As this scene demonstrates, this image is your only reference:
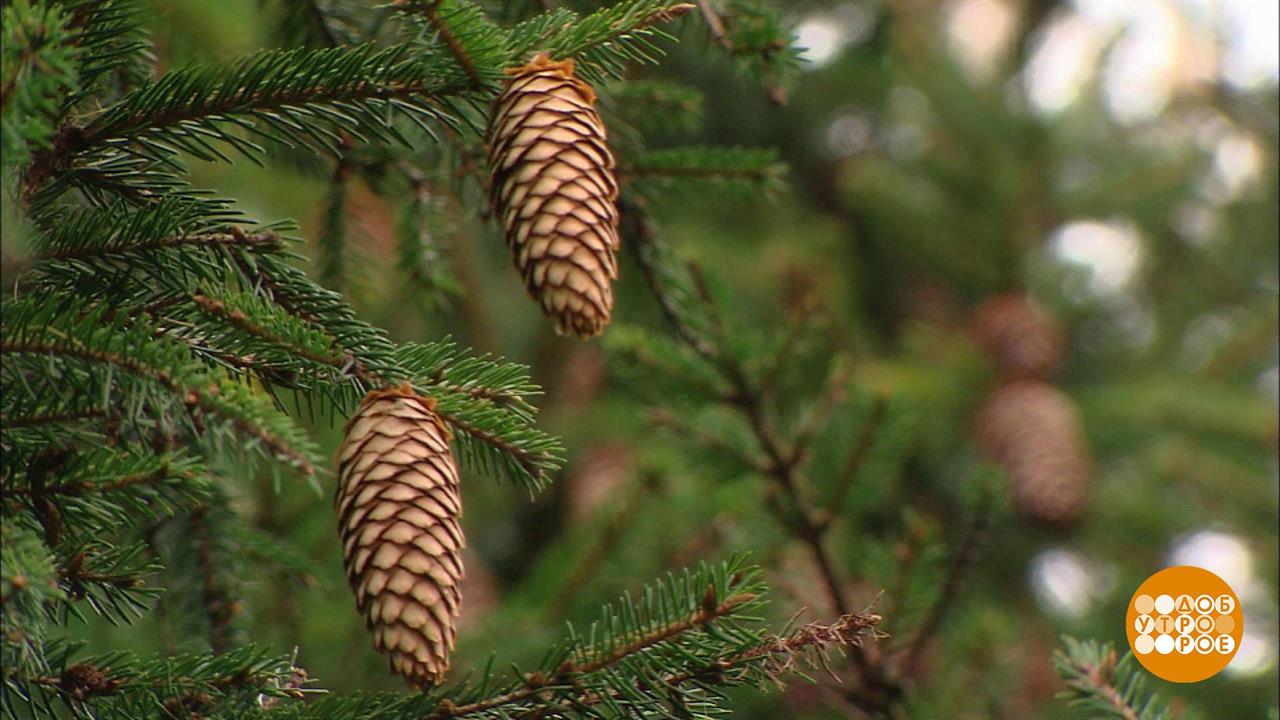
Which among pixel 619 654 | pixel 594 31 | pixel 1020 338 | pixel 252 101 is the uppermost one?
pixel 1020 338

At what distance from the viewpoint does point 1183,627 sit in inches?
56.6

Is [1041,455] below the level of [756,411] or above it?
above

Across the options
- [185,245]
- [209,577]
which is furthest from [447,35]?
[209,577]

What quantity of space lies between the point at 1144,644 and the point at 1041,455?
1153 mm

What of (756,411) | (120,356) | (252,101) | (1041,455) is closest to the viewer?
(120,356)

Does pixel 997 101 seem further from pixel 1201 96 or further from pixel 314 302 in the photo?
pixel 314 302

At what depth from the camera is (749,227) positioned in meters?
3.29

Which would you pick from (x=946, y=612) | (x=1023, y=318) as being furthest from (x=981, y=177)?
(x=946, y=612)

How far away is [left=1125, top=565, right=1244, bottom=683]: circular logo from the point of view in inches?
55.9

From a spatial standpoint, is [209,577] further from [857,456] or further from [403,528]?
[857,456]

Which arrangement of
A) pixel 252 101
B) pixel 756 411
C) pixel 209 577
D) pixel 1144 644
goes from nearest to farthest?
pixel 252 101, pixel 209 577, pixel 1144 644, pixel 756 411

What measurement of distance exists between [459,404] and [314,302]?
13 centimetres

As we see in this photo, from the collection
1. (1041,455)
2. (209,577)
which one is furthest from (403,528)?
(1041,455)

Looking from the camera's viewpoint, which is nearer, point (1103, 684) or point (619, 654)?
point (619, 654)
